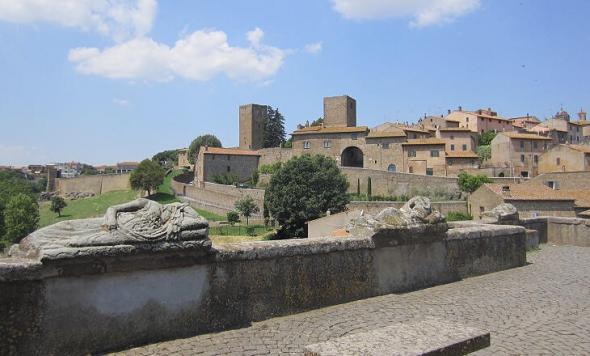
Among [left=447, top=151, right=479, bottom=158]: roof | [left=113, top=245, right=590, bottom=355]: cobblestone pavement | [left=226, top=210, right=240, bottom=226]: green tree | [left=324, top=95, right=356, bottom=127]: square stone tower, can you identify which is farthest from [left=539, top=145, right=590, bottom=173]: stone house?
[left=113, top=245, right=590, bottom=355]: cobblestone pavement

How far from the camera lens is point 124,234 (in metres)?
4.49

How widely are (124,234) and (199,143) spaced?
105040mm

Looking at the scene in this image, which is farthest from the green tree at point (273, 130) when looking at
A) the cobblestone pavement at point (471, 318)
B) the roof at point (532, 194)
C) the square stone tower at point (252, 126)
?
the cobblestone pavement at point (471, 318)

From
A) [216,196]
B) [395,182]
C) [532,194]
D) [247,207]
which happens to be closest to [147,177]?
[216,196]

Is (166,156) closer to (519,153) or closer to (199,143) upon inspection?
(199,143)

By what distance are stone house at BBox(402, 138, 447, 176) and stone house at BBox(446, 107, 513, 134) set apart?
23.4 meters

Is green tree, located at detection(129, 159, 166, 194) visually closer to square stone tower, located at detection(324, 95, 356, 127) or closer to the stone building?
the stone building

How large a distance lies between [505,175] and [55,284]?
220 feet

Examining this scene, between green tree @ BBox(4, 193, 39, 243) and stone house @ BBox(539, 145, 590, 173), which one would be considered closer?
green tree @ BBox(4, 193, 39, 243)

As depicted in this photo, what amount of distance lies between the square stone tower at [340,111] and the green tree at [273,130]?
14.4 meters

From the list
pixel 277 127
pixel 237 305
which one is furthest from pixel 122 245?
pixel 277 127

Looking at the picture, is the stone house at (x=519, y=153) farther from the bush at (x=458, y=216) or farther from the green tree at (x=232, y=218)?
the green tree at (x=232, y=218)

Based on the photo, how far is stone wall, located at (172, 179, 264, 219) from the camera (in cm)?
6365

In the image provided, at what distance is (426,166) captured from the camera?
6556cm
